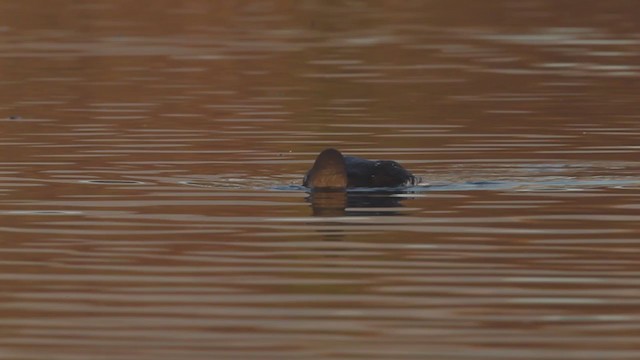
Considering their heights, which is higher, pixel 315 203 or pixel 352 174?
pixel 352 174

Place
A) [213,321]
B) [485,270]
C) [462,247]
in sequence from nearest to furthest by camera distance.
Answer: [213,321], [485,270], [462,247]

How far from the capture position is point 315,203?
14961mm

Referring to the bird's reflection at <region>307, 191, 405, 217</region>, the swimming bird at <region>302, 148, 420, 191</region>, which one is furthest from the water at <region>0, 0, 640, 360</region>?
the swimming bird at <region>302, 148, 420, 191</region>

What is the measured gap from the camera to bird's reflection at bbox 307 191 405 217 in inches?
570

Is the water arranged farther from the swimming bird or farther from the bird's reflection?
the swimming bird

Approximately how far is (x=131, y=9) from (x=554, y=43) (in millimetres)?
10629

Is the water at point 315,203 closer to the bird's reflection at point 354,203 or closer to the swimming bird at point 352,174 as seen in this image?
the bird's reflection at point 354,203

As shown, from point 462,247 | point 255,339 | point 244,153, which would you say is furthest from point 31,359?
point 244,153

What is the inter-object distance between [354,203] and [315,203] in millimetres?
272

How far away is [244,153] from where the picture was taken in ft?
59.3

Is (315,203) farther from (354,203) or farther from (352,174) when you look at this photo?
(352,174)

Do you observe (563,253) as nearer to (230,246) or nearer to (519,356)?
(230,246)

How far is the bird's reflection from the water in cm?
3

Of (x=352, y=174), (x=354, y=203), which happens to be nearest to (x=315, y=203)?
(x=354, y=203)
